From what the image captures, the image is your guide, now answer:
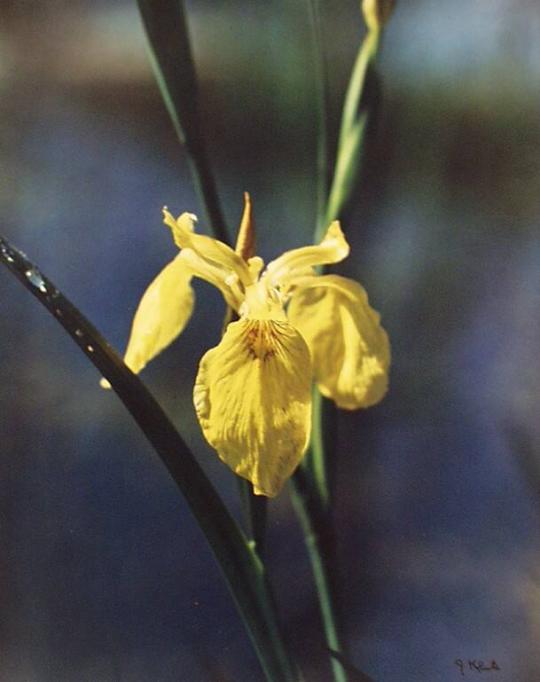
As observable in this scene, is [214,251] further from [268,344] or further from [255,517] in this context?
[255,517]

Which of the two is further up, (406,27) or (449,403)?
(406,27)

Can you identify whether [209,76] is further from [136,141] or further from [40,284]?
[40,284]

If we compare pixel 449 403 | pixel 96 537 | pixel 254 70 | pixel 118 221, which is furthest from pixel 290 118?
pixel 96 537

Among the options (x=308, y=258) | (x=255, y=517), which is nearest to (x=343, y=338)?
(x=308, y=258)
